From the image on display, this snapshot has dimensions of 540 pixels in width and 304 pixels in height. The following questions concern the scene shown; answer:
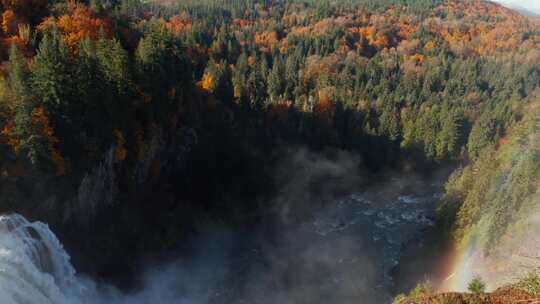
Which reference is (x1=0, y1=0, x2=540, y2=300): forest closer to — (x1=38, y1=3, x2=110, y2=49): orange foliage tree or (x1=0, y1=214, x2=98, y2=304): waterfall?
(x1=38, y1=3, x2=110, y2=49): orange foliage tree

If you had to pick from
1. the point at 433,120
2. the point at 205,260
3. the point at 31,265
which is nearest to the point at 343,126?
the point at 433,120

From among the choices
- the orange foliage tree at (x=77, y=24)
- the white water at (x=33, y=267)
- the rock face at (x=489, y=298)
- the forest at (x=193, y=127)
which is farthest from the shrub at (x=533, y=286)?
the orange foliage tree at (x=77, y=24)

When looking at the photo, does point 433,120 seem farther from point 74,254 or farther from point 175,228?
point 74,254

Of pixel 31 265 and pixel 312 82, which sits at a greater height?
pixel 31 265

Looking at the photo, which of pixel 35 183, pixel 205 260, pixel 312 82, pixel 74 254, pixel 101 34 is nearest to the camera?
pixel 35 183

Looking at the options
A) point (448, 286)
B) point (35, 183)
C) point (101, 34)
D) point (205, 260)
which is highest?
point (101, 34)

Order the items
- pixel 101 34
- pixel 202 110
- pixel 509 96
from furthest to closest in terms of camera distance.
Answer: pixel 509 96 → pixel 202 110 → pixel 101 34

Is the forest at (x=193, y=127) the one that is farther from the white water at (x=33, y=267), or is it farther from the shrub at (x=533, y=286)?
the shrub at (x=533, y=286)
